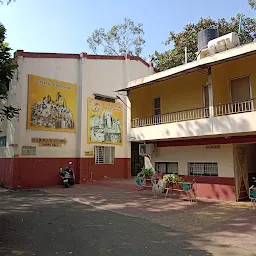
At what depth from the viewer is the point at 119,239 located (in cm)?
595

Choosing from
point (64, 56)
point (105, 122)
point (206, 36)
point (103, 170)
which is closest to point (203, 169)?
point (206, 36)

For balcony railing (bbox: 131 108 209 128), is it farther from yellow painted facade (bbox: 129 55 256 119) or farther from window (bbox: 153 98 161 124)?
yellow painted facade (bbox: 129 55 256 119)

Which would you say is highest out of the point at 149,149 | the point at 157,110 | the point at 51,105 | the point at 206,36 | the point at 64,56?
the point at 64,56

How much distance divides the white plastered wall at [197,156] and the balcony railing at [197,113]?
4.47 ft

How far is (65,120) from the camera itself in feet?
56.1

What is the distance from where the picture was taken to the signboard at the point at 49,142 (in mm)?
15773

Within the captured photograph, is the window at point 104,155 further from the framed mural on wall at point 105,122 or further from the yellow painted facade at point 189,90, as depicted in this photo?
the yellow painted facade at point 189,90

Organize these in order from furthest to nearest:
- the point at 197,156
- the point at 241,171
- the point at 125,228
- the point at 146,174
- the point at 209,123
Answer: the point at 146,174 → the point at 197,156 → the point at 241,171 → the point at 209,123 → the point at 125,228

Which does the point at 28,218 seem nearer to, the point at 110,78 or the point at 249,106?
the point at 249,106

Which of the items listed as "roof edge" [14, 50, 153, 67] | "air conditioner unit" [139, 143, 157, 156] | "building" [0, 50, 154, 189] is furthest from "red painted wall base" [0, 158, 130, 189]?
"roof edge" [14, 50, 153, 67]

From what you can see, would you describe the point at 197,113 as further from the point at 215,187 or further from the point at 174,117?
the point at 215,187

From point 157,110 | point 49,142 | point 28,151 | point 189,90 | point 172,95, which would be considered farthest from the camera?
point 49,142

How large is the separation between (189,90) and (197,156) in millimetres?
2965

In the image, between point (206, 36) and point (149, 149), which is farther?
point (149, 149)
